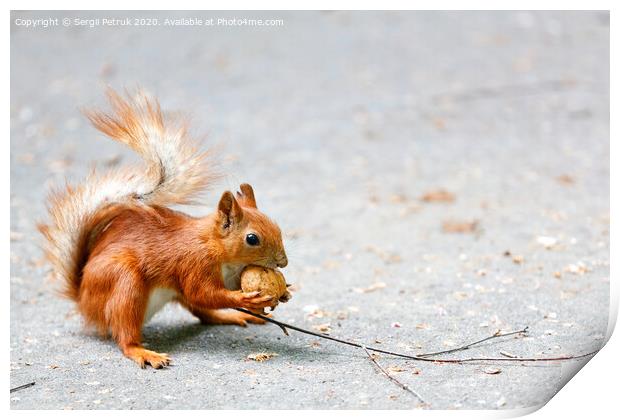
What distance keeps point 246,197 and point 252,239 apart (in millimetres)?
212

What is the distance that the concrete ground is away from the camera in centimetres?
221

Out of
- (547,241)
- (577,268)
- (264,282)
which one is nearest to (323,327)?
(264,282)

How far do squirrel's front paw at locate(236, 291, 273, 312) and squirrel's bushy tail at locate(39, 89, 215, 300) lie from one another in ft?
1.23

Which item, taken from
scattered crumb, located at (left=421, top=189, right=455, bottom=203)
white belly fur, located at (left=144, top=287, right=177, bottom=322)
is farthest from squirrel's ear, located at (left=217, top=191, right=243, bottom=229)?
scattered crumb, located at (left=421, top=189, right=455, bottom=203)

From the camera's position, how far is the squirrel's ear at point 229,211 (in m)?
2.25

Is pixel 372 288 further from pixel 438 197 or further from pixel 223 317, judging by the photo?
pixel 438 197

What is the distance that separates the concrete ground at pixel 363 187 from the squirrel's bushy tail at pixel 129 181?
0.32 feet

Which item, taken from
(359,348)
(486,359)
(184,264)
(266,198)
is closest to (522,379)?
(486,359)

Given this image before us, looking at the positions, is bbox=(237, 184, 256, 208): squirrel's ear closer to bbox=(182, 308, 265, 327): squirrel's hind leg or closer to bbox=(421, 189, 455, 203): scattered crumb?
bbox=(182, 308, 265, 327): squirrel's hind leg

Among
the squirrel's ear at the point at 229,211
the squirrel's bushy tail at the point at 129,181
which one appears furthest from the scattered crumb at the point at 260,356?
the squirrel's bushy tail at the point at 129,181

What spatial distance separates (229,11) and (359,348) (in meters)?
1.60

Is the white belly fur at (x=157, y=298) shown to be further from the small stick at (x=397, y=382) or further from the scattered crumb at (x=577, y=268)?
the scattered crumb at (x=577, y=268)
